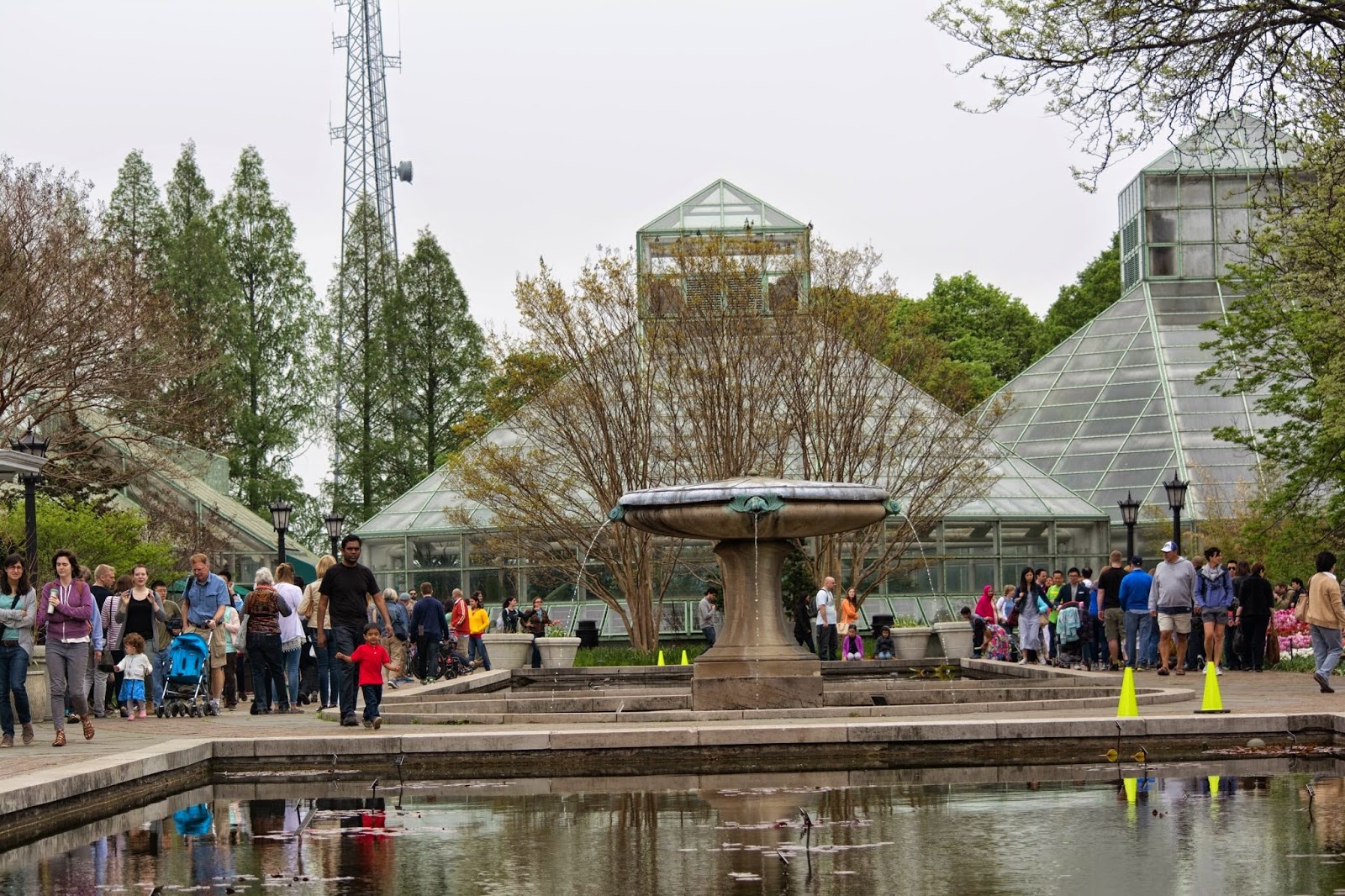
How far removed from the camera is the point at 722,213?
1986 inches

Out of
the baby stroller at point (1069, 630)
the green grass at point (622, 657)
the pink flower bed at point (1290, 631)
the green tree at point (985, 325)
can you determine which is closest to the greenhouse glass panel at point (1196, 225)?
the green tree at point (985, 325)

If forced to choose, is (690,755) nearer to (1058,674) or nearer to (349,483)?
(1058,674)

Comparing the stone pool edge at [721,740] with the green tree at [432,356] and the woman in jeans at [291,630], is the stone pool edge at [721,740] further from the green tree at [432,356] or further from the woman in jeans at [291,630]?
the green tree at [432,356]

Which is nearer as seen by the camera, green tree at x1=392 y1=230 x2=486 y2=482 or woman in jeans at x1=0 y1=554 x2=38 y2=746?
woman in jeans at x1=0 y1=554 x2=38 y2=746

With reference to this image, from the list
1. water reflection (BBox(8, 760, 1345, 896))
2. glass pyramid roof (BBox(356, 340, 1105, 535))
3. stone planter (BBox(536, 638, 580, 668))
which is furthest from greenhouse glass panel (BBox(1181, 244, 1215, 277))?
water reflection (BBox(8, 760, 1345, 896))

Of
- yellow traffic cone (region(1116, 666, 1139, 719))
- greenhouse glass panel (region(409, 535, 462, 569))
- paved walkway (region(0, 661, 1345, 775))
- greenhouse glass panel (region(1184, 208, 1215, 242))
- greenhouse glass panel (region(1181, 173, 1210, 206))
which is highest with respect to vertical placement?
greenhouse glass panel (region(1181, 173, 1210, 206))

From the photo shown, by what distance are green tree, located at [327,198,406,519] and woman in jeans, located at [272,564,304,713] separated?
3791cm

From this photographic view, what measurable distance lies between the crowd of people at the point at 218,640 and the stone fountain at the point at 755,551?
296 cm

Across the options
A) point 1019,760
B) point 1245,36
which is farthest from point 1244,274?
point 1019,760

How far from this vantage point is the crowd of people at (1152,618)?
74.9 feet

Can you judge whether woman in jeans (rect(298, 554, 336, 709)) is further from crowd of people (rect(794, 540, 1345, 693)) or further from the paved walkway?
crowd of people (rect(794, 540, 1345, 693))

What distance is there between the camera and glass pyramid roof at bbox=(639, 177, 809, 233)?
163 ft

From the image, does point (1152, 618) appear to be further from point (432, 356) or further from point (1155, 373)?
point (432, 356)

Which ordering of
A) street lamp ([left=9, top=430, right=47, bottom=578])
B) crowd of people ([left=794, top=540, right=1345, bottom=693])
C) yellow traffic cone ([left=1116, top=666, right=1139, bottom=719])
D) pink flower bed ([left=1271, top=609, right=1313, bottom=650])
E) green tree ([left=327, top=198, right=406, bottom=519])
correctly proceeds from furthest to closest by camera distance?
1. green tree ([left=327, top=198, right=406, bottom=519])
2. pink flower bed ([left=1271, top=609, right=1313, bottom=650])
3. street lamp ([left=9, top=430, right=47, bottom=578])
4. crowd of people ([left=794, top=540, right=1345, bottom=693])
5. yellow traffic cone ([left=1116, top=666, right=1139, bottom=719])
